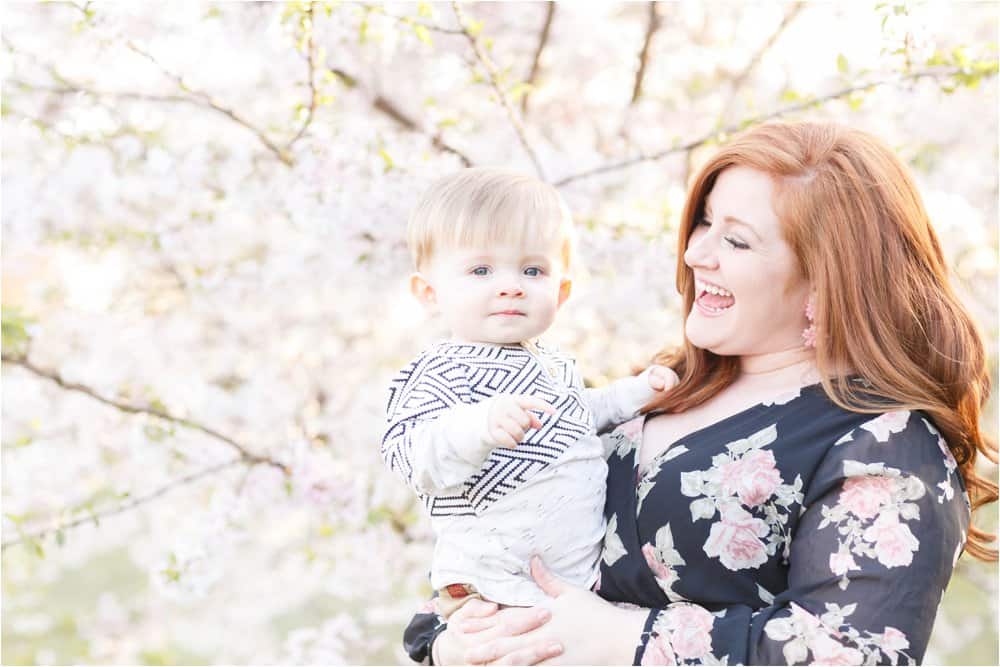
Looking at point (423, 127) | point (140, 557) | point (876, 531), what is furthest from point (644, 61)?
point (140, 557)

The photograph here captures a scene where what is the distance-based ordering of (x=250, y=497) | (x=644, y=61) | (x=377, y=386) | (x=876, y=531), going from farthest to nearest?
(x=377, y=386), (x=644, y=61), (x=250, y=497), (x=876, y=531)

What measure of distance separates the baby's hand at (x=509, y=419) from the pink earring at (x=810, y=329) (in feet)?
2.01

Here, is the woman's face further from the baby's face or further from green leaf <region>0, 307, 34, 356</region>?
green leaf <region>0, 307, 34, 356</region>

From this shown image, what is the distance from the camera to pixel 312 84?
110 inches

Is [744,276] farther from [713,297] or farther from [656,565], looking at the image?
[656,565]

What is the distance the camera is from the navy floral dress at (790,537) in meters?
1.60

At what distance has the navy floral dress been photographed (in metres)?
1.60

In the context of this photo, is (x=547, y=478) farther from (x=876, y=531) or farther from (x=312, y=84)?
(x=312, y=84)

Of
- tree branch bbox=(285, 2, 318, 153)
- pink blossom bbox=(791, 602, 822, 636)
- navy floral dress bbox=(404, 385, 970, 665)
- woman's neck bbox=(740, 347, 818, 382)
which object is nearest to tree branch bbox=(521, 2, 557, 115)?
tree branch bbox=(285, 2, 318, 153)

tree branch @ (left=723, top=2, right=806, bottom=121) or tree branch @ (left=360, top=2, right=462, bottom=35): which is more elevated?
tree branch @ (left=723, top=2, right=806, bottom=121)

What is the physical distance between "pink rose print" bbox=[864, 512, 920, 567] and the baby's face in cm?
73

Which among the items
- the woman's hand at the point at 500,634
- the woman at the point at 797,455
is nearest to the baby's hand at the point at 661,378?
the woman at the point at 797,455

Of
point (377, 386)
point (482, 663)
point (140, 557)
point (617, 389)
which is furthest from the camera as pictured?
point (140, 557)

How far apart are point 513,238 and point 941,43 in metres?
3.31
